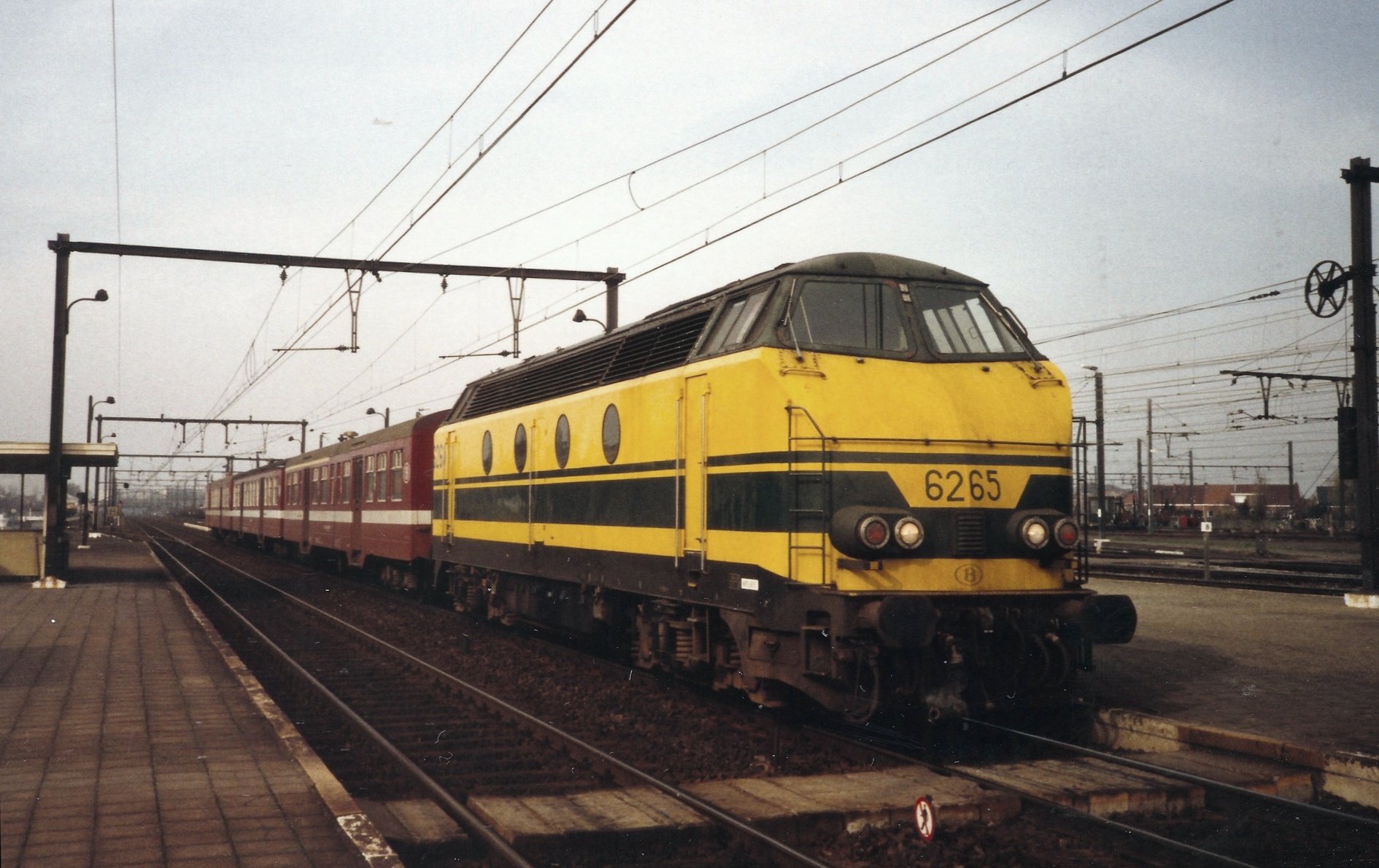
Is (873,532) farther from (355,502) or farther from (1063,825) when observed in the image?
(355,502)

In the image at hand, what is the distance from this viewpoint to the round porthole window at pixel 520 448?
46.8 feet

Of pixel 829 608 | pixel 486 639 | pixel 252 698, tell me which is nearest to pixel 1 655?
pixel 252 698

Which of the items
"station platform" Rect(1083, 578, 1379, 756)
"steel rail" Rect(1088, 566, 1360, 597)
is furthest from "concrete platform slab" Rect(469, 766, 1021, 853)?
"steel rail" Rect(1088, 566, 1360, 597)

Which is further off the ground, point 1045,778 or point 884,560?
point 884,560

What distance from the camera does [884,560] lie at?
8.07 metres

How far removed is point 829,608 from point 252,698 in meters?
5.75

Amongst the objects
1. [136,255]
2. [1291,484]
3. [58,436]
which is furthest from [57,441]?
[1291,484]

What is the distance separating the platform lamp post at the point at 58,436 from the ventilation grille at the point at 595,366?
10.9m

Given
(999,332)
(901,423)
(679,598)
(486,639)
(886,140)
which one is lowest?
(486,639)

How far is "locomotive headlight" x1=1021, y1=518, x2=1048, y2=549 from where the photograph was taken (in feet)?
27.6

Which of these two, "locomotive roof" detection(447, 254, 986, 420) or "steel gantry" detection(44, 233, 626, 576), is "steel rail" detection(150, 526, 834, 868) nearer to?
"locomotive roof" detection(447, 254, 986, 420)

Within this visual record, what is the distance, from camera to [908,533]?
8016 mm

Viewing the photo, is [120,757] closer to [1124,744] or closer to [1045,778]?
[1045,778]

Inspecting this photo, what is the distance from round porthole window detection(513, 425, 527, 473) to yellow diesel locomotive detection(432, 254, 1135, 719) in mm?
3616
